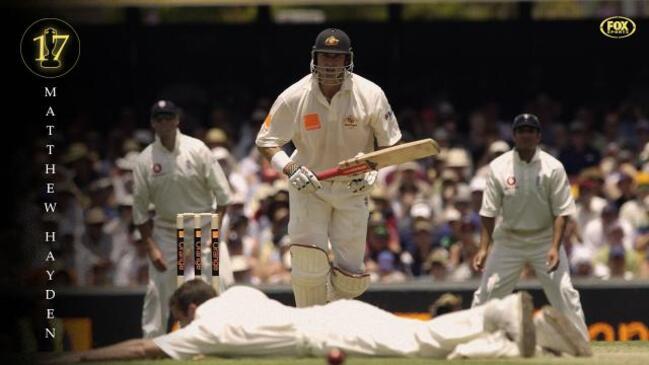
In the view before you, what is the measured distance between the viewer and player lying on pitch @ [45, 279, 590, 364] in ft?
28.1

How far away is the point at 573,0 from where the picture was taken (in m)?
17.3

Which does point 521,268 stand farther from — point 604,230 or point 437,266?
point 604,230

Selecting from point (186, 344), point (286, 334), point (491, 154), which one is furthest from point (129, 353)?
point (491, 154)

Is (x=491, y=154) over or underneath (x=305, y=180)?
over

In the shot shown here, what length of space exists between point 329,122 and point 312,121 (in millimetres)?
108

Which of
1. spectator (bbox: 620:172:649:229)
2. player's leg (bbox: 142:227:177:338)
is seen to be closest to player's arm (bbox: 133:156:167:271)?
player's leg (bbox: 142:227:177:338)

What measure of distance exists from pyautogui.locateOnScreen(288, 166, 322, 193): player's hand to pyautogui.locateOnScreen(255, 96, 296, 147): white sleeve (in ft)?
1.49

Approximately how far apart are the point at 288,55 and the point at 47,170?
14.6 feet

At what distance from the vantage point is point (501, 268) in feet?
38.8

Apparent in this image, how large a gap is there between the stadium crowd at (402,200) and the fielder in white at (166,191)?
0.89 m

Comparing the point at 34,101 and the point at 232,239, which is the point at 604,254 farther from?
the point at 34,101

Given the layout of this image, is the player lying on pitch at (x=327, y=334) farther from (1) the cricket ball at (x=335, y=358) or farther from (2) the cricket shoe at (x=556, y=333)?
(1) the cricket ball at (x=335, y=358)

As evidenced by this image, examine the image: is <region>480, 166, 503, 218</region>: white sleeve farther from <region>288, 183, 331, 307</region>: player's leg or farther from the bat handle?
the bat handle

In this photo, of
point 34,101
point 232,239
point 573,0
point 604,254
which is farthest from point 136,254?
point 573,0
